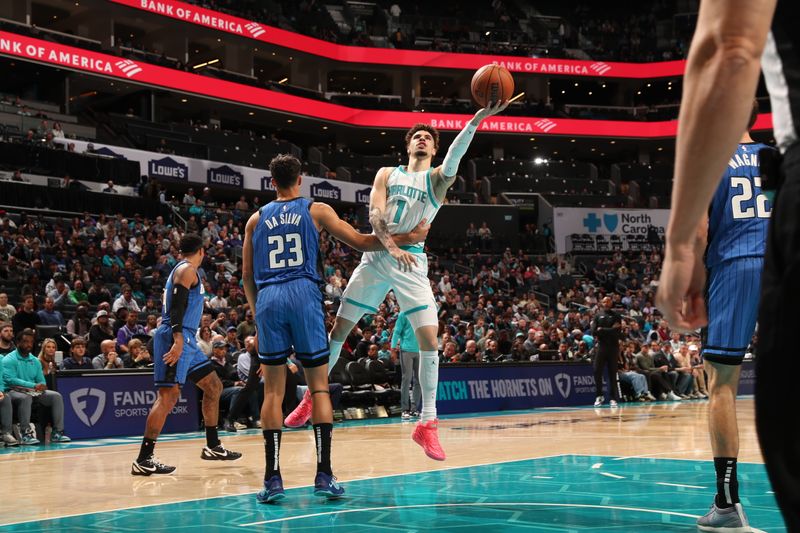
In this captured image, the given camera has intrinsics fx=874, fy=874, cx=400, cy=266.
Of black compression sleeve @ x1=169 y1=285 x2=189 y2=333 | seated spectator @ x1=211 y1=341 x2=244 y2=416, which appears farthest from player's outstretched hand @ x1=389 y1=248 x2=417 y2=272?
seated spectator @ x1=211 y1=341 x2=244 y2=416

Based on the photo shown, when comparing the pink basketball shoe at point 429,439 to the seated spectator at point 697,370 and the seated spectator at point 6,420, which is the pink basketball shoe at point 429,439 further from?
the seated spectator at point 697,370

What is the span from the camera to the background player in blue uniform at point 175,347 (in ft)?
25.6

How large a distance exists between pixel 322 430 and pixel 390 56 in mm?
41798

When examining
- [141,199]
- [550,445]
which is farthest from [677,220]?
[141,199]

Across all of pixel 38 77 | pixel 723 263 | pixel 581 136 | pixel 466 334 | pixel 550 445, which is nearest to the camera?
pixel 723 263

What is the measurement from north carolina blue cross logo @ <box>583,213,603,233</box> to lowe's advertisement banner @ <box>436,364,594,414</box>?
2083cm

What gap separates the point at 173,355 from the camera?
7.87m

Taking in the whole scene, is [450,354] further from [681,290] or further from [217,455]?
[681,290]

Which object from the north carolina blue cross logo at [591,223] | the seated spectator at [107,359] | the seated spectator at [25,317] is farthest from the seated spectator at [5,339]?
the north carolina blue cross logo at [591,223]

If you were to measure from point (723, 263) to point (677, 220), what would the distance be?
3.20m

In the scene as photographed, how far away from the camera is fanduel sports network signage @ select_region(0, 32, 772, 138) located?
32906 millimetres

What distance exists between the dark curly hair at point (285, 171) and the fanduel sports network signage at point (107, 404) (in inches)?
279

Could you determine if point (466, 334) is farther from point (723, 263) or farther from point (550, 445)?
point (723, 263)

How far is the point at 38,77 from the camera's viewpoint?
35375mm
